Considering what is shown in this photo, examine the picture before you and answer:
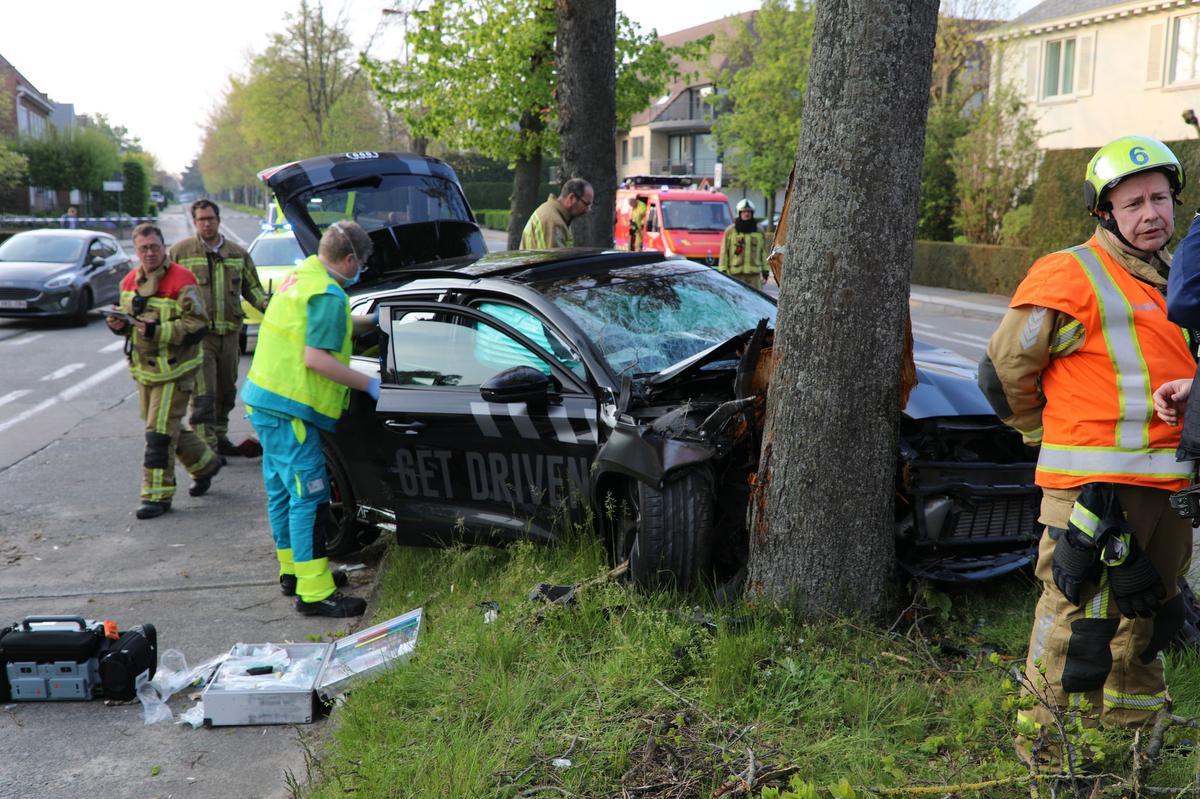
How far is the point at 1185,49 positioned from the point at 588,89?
23.7 metres

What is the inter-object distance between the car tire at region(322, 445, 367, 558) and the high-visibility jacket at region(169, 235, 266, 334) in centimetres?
264

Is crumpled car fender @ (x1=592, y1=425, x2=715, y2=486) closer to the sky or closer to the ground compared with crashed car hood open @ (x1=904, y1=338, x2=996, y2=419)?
closer to the ground

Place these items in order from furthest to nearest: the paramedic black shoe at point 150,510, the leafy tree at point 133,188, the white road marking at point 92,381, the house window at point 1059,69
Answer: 1. the leafy tree at point 133,188
2. the house window at point 1059,69
3. the white road marking at point 92,381
4. the paramedic black shoe at point 150,510

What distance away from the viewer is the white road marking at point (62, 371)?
1247 centimetres

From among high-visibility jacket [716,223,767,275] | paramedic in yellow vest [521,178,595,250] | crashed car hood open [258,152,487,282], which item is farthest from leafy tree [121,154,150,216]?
paramedic in yellow vest [521,178,595,250]

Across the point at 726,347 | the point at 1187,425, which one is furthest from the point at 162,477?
the point at 1187,425

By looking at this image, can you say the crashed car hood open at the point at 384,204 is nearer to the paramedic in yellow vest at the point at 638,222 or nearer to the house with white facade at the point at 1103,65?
the paramedic in yellow vest at the point at 638,222

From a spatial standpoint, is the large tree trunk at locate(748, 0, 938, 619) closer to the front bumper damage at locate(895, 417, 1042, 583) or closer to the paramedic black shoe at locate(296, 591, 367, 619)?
the front bumper damage at locate(895, 417, 1042, 583)

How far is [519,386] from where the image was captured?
4.67 m

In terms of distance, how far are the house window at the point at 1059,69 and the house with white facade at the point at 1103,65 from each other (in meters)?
0.03

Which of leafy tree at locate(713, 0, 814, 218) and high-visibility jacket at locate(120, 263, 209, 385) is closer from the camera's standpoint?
high-visibility jacket at locate(120, 263, 209, 385)

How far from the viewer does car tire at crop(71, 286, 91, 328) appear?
17031 millimetres

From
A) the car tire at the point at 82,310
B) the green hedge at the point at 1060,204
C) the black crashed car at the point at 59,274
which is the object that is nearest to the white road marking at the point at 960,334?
the green hedge at the point at 1060,204

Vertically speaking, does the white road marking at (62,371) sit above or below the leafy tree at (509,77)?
below
